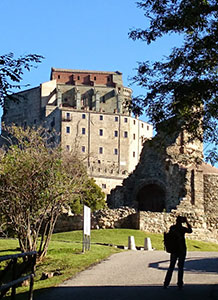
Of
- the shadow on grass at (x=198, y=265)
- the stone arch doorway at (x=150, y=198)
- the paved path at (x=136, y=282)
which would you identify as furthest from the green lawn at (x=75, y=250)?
the stone arch doorway at (x=150, y=198)

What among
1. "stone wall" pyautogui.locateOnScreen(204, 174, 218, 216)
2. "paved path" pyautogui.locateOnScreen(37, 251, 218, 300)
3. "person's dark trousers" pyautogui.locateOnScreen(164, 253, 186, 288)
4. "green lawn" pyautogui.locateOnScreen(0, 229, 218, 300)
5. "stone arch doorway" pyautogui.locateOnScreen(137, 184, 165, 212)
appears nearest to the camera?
"paved path" pyautogui.locateOnScreen(37, 251, 218, 300)

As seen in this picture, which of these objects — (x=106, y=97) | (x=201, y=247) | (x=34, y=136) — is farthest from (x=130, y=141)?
(x=34, y=136)

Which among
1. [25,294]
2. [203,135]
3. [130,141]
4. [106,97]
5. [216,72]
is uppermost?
[106,97]

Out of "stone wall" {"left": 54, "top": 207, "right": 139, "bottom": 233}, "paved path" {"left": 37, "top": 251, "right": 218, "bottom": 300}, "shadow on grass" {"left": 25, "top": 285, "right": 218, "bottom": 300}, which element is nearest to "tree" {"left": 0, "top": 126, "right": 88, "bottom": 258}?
"paved path" {"left": 37, "top": 251, "right": 218, "bottom": 300}

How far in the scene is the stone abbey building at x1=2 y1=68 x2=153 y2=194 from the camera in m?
137

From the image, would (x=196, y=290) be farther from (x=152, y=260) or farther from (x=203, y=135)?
(x=152, y=260)

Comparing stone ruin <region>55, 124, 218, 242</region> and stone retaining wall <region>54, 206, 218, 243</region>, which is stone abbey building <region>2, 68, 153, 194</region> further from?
stone retaining wall <region>54, 206, 218, 243</region>

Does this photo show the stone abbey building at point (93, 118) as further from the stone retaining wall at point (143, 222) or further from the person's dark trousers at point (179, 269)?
the person's dark trousers at point (179, 269)

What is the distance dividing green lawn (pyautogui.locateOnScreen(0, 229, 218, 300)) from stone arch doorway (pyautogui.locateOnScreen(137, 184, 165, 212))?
1055 centimetres

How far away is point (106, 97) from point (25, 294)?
480 ft

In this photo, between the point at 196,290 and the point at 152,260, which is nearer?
the point at 196,290

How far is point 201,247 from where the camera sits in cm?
3941

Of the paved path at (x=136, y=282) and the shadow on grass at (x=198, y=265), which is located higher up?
the shadow on grass at (x=198, y=265)

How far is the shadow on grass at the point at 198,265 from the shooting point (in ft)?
67.0
